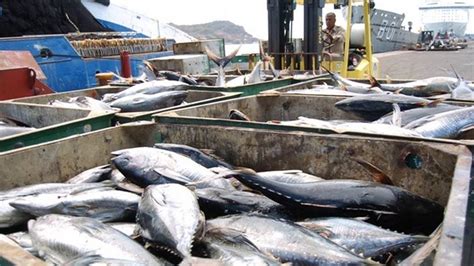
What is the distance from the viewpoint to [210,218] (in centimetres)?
216

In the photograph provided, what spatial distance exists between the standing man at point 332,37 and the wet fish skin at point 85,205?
726cm

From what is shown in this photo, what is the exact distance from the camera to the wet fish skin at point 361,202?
2053 millimetres

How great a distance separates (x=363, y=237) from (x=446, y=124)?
1.46 meters

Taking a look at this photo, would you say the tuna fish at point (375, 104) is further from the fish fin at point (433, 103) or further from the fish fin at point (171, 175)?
the fish fin at point (171, 175)

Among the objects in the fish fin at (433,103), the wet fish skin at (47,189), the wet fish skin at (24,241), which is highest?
the fish fin at (433,103)

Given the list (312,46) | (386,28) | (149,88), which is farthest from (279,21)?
(386,28)

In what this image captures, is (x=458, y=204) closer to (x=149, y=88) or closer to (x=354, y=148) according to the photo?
(x=354, y=148)

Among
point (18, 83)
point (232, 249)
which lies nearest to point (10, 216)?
point (232, 249)

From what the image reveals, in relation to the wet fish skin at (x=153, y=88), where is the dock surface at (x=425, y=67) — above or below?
below

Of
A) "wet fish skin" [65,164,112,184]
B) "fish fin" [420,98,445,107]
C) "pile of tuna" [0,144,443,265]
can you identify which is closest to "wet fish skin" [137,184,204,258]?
"pile of tuna" [0,144,443,265]

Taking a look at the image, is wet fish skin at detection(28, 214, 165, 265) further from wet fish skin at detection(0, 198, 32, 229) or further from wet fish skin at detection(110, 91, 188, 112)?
wet fish skin at detection(110, 91, 188, 112)

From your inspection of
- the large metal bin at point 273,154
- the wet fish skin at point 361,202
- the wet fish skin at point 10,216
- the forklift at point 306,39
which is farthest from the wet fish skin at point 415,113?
the forklift at point 306,39

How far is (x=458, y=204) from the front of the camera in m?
1.66

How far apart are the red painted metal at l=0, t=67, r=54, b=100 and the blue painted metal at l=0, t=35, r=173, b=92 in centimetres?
421
